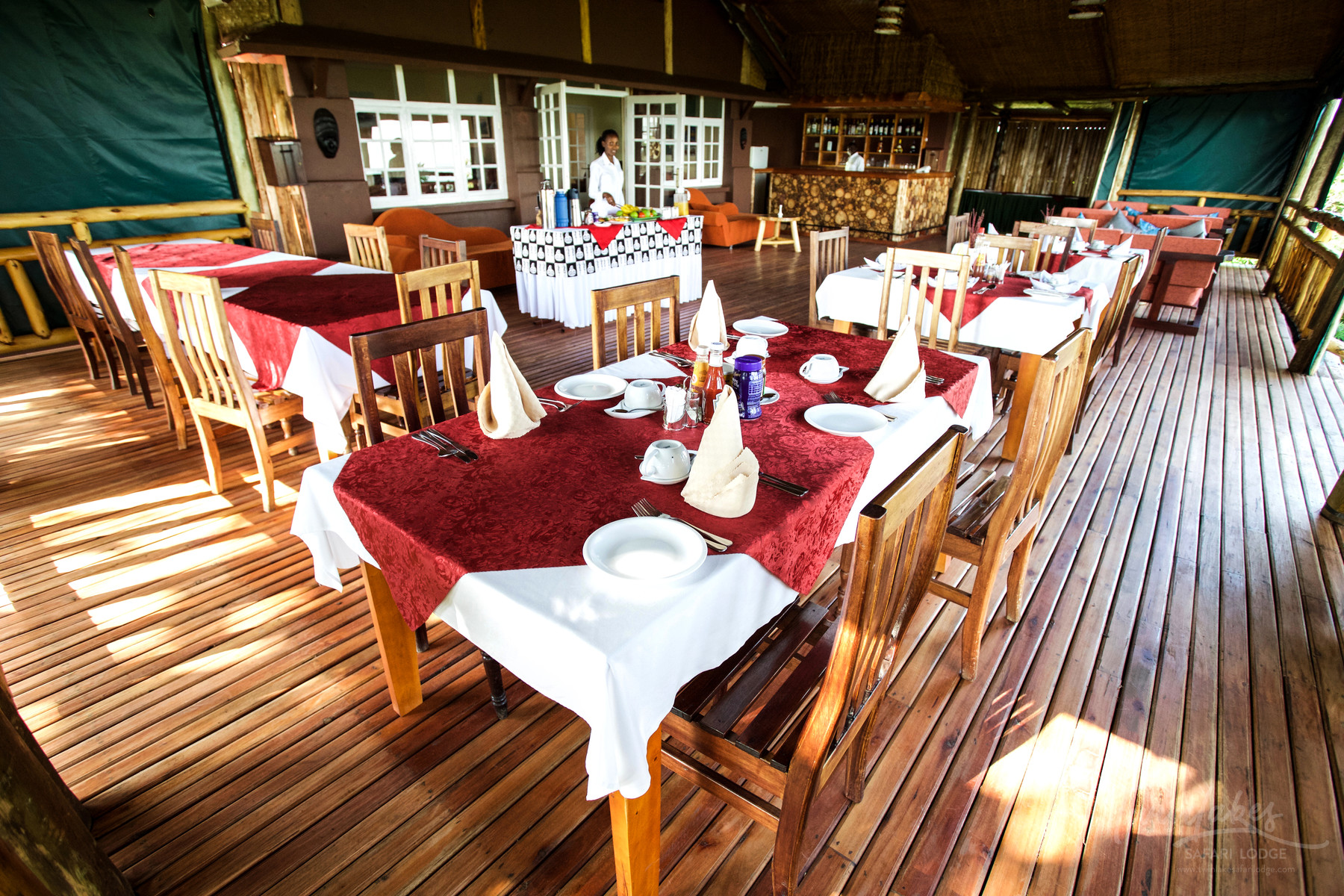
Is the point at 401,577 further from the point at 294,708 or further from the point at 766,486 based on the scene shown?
the point at 294,708

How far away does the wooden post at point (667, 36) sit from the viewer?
875cm

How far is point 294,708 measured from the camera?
1816mm

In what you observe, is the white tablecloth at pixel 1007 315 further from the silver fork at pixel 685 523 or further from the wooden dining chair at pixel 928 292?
the silver fork at pixel 685 523

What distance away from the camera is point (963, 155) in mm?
12219

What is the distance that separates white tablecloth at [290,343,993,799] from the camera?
3.24 ft

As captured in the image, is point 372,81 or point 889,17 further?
point 372,81

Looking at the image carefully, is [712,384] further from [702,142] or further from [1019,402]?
[702,142]

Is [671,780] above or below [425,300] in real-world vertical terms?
below

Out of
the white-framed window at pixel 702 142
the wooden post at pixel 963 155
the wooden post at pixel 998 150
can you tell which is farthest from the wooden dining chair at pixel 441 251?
the wooden post at pixel 998 150

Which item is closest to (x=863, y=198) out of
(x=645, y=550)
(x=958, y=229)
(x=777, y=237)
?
(x=777, y=237)

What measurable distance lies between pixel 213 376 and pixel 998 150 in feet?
47.1

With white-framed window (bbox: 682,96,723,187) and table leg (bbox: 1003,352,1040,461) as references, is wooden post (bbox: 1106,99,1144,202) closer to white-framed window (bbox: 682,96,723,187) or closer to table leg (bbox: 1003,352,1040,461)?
white-framed window (bbox: 682,96,723,187)

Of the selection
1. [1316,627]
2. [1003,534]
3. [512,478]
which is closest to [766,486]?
[512,478]

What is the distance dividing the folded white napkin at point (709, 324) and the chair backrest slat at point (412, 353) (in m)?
0.70
